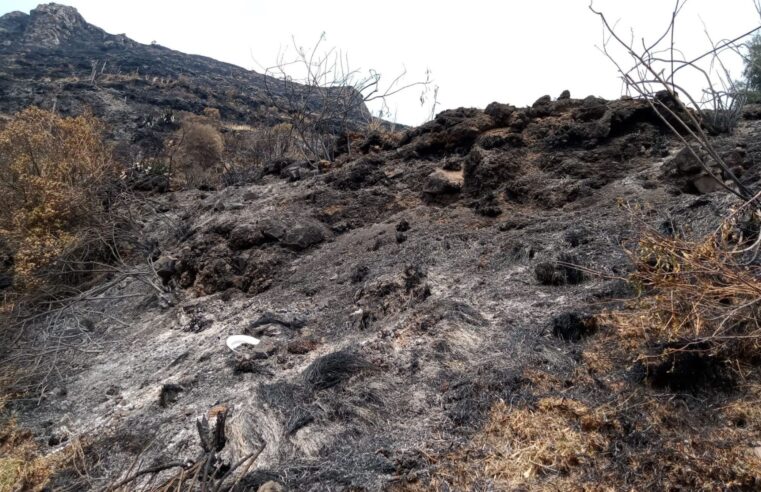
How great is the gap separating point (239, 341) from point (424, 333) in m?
1.78

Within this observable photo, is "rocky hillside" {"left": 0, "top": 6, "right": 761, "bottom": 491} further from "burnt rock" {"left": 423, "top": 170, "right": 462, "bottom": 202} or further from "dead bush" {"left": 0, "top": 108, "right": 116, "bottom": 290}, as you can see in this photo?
"dead bush" {"left": 0, "top": 108, "right": 116, "bottom": 290}

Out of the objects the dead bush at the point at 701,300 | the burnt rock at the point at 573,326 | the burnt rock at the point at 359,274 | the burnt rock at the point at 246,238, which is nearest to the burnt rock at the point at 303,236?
the burnt rock at the point at 246,238

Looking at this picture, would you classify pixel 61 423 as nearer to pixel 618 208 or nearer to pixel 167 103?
pixel 618 208

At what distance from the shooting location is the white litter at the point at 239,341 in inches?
165

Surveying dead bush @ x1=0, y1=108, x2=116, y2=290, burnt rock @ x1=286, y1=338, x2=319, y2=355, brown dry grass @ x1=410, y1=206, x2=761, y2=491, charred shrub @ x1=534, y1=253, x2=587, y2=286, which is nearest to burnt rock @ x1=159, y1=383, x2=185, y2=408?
burnt rock @ x1=286, y1=338, x2=319, y2=355

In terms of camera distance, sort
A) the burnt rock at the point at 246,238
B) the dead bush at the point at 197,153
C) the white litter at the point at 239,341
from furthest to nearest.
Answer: the dead bush at the point at 197,153 < the burnt rock at the point at 246,238 < the white litter at the point at 239,341

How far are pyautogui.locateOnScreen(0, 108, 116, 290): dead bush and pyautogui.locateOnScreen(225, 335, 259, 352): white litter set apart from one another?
3.59 meters

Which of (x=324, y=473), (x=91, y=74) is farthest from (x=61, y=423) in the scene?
(x=91, y=74)

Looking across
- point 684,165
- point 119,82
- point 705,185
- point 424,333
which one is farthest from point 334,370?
point 119,82

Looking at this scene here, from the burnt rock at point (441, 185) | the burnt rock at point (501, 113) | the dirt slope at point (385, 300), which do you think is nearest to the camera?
→ the dirt slope at point (385, 300)

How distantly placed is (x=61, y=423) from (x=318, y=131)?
774cm

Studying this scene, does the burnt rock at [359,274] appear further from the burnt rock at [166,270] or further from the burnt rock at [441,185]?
the burnt rock at [166,270]

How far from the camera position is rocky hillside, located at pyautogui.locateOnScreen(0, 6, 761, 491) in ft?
7.34

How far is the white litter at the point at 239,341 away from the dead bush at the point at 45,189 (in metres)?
3.59
